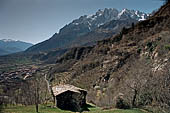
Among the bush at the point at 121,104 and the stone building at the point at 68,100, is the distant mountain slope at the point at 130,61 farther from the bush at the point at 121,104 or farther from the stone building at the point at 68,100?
the stone building at the point at 68,100

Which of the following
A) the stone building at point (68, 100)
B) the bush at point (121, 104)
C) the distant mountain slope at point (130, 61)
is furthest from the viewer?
the distant mountain slope at point (130, 61)

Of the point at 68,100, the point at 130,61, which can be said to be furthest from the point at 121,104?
the point at 130,61

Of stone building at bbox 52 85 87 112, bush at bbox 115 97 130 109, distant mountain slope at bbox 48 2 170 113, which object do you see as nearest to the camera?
bush at bbox 115 97 130 109

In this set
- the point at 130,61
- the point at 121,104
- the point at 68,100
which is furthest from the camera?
the point at 130,61

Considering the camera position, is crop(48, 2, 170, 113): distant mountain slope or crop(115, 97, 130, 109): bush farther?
crop(48, 2, 170, 113): distant mountain slope

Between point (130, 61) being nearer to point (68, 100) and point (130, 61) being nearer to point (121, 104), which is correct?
point (121, 104)

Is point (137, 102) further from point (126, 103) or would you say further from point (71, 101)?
point (71, 101)

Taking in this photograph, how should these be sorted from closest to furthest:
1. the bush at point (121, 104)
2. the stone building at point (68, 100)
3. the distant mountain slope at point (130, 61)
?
1. the bush at point (121, 104)
2. the stone building at point (68, 100)
3. the distant mountain slope at point (130, 61)

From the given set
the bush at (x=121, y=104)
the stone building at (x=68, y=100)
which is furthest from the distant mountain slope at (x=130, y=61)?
the stone building at (x=68, y=100)

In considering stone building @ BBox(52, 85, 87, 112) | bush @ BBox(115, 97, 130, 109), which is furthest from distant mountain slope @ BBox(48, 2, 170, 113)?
stone building @ BBox(52, 85, 87, 112)

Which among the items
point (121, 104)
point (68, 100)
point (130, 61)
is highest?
point (130, 61)

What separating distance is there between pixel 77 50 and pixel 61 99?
131540mm

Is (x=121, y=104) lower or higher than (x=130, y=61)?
lower

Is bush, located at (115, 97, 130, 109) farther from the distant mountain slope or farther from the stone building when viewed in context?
the stone building
